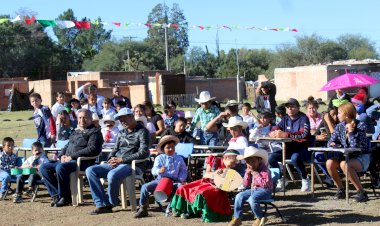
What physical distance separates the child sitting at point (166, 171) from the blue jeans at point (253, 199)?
1.33m

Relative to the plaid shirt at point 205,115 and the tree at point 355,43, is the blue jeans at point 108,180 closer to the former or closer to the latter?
the plaid shirt at point 205,115

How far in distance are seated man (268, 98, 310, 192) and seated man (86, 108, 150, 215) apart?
2070mm

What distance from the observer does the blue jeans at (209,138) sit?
11594 millimetres

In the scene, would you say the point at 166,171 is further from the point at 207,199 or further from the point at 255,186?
the point at 255,186

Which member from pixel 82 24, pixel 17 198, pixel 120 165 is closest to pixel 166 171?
pixel 120 165

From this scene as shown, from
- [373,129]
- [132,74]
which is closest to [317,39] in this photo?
[132,74]

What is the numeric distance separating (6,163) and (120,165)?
2.94 metres

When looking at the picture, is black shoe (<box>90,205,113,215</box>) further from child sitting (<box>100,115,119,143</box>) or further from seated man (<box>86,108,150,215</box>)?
child sitting (<box>100,115,119,143</box>)

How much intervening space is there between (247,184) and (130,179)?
2032mm

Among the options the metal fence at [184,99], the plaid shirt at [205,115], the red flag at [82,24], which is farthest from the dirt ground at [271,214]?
the metal fence at [184,99]

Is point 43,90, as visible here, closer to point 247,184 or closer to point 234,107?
point 234,107

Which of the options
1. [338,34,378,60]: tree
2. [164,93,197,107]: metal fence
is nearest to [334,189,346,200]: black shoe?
[164,93,197,107]: metal fence

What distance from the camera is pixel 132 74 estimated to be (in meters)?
60.8

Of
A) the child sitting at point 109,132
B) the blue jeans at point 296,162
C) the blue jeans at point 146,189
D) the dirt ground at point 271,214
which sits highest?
the child sitting at point 109,132
